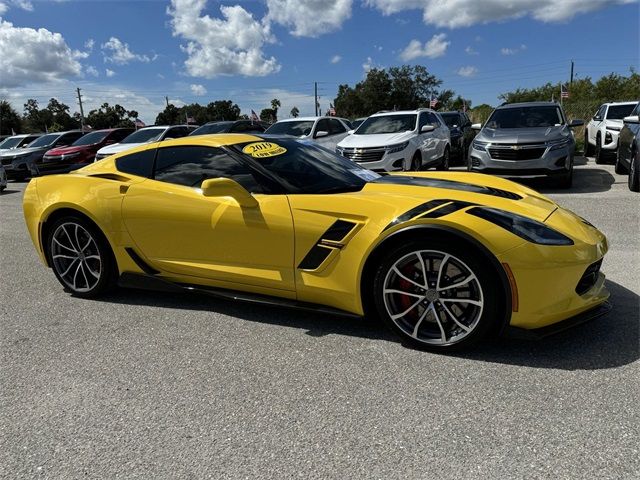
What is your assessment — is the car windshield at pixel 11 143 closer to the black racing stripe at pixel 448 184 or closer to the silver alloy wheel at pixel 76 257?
the silver alloy wheel at pixel 76 257

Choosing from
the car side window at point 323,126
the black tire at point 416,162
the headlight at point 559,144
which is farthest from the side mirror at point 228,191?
the car side window at point 323,126

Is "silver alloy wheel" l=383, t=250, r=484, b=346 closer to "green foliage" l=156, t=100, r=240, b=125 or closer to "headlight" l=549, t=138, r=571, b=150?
"headlight" l=549, t=138, r=571, b=150

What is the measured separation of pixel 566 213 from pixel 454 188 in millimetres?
738

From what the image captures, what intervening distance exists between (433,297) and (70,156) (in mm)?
15676

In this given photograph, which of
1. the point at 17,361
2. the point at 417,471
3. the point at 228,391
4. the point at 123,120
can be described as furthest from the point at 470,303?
the point at 123,120

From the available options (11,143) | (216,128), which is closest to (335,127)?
(216,128)

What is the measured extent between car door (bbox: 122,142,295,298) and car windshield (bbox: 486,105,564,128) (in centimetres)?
791

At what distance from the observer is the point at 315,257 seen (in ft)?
10.5

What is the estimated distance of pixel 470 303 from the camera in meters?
2.89

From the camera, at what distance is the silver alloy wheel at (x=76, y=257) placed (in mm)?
4211

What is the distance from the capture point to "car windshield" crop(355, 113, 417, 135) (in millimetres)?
11102

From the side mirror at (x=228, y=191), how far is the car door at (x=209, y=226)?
5 centimetres

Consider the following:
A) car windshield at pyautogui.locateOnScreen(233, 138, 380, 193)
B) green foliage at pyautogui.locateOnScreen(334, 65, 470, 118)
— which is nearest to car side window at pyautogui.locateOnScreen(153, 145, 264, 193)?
car windshield at pyautogui.locateOnScreen(233, 138, 380, 193)

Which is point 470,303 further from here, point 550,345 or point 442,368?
point 550,345
